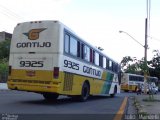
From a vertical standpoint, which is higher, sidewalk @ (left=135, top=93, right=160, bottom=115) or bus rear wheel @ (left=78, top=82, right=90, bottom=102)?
bus rear wheel @ (left=78, top=82, right=90, bottom=102)

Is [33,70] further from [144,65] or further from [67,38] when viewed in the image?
[144,65]

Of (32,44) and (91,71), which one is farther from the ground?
(32,44)

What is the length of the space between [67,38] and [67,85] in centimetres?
209

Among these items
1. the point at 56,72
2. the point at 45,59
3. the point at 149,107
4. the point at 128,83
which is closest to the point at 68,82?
the point at 56,72

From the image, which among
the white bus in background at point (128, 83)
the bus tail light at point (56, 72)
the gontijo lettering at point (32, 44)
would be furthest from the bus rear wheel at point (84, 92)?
the white bus in background at point (128, 83)

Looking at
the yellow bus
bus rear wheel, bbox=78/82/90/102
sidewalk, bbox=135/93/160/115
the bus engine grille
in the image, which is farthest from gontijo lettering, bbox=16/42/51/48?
sidewalk, bbox=135/93/160/115

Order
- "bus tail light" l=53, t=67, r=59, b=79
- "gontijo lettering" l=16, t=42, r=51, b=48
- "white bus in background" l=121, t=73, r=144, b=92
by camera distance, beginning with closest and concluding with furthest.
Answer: "bus tail light" l=53, t=67, r=59, b=79
"gontijo lettering" l=16, t=42, r=51, b=48
"white bus in background" l=121, t=73, r=144, b=92

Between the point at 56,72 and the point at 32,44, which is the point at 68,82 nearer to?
the point at 56,72

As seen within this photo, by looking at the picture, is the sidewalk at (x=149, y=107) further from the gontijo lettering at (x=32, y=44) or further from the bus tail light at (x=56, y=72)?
the gontijo lettering at (x=32, y=44)

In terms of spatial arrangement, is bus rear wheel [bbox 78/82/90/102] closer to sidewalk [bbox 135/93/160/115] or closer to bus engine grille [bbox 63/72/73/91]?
bus engine grille [bbox 63/72/73/91]

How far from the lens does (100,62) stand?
959 inches

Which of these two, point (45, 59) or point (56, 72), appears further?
point (45, 59)

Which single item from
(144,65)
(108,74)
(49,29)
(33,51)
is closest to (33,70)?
(33,51)

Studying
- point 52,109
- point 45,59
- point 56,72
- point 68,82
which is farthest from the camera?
point 68,82
